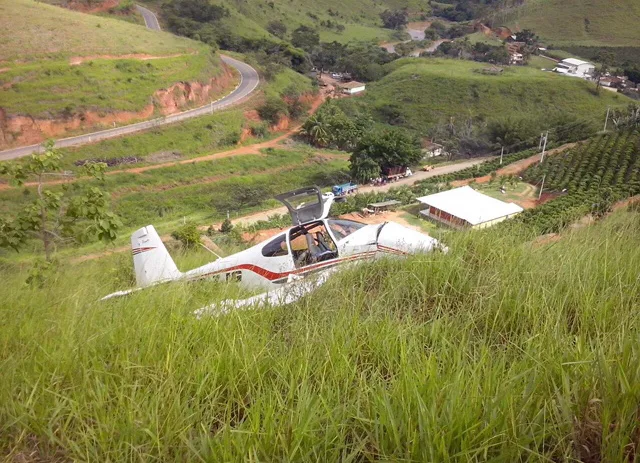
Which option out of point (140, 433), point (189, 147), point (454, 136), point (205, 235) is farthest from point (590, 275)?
point (454, 136)

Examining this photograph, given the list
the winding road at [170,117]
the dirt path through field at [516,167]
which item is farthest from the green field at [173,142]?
the dirt path through field at [516,167]

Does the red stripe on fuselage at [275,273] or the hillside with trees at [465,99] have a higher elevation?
the red stripe on fuselage at [275,273]

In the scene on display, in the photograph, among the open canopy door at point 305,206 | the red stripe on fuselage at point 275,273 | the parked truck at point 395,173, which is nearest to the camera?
the red stripe on fuselage at point 275,273

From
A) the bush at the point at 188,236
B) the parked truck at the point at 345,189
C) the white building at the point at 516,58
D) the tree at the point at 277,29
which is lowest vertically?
the parked truck at the point at 345,189

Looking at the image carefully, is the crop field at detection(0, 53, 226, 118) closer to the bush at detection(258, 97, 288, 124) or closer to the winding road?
the winding road

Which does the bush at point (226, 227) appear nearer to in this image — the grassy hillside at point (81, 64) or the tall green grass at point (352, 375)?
the grassy hillside at point (81, 64)

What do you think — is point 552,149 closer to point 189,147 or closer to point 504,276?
point 189,147
